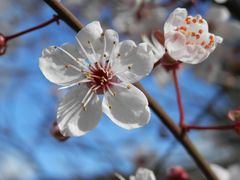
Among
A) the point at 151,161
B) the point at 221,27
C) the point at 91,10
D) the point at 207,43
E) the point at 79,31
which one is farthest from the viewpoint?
the point at 151,161

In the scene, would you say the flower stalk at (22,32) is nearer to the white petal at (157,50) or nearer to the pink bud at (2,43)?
the pink bud at (2,43)

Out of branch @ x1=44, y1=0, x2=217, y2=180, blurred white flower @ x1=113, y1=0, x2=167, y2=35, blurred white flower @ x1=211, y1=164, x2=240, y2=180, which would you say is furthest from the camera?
blurred white flower @ x1=113, y1=0, x2=167, y2=35

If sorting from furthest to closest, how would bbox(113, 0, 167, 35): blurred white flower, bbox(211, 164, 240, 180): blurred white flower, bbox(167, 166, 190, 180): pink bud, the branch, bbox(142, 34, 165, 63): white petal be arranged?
bbox(113, 0, 167, 35): blurred white flower
bbox(211, 164, 240, 180): blurred white flower
bbox(167, 166, 190, 180): pink bud
bbox(142, 34, 165, 63): white petal
the branch

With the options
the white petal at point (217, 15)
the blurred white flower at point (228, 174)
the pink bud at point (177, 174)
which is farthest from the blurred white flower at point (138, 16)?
the pink bud at point (177, 174)

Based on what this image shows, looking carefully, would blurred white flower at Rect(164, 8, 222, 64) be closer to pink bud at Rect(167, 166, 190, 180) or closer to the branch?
the branch

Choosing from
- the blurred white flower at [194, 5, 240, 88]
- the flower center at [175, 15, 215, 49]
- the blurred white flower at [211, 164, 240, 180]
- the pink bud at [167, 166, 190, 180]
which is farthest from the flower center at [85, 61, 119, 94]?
the blurred white flower at [194, 5, 240, 88]

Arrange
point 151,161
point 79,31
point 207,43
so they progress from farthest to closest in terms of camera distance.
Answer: point 151,161, point 207,43, point 79,31

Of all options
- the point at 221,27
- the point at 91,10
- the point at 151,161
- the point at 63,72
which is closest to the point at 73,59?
the point at 63,72

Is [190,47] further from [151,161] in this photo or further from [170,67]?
[151,161]
